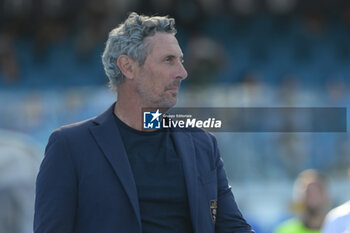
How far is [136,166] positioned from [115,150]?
107 millimetres

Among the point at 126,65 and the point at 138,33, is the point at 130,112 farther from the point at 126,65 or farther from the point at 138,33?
the point at 138,33

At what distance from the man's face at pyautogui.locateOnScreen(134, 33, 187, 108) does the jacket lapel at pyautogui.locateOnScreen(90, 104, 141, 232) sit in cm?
17

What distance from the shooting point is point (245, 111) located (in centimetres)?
666

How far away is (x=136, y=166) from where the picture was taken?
90.5 inches

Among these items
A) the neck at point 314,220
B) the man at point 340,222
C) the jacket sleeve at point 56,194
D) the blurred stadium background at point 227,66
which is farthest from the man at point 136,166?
the blurred stadium background at point 227,66

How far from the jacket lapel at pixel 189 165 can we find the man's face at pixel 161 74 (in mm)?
166

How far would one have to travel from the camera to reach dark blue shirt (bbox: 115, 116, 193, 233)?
7.30ft

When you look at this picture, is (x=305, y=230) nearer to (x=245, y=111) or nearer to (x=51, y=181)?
(x=245, y=111)

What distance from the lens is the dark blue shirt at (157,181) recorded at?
87.7 inches

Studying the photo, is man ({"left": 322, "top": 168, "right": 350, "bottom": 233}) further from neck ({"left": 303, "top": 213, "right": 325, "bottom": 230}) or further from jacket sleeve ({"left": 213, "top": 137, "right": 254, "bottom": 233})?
neck ({"left": 303, "top": 213, "right": 325, "bottom": 230})

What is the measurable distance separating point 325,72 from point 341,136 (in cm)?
316

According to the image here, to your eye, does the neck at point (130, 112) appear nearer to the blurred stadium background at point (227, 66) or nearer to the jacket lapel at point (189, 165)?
the jacket lapel at point (189, 165)

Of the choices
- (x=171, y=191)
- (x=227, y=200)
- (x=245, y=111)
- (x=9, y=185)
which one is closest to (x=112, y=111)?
(x=171, y=191)

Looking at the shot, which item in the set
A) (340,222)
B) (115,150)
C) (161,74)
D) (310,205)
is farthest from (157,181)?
(310,205)
